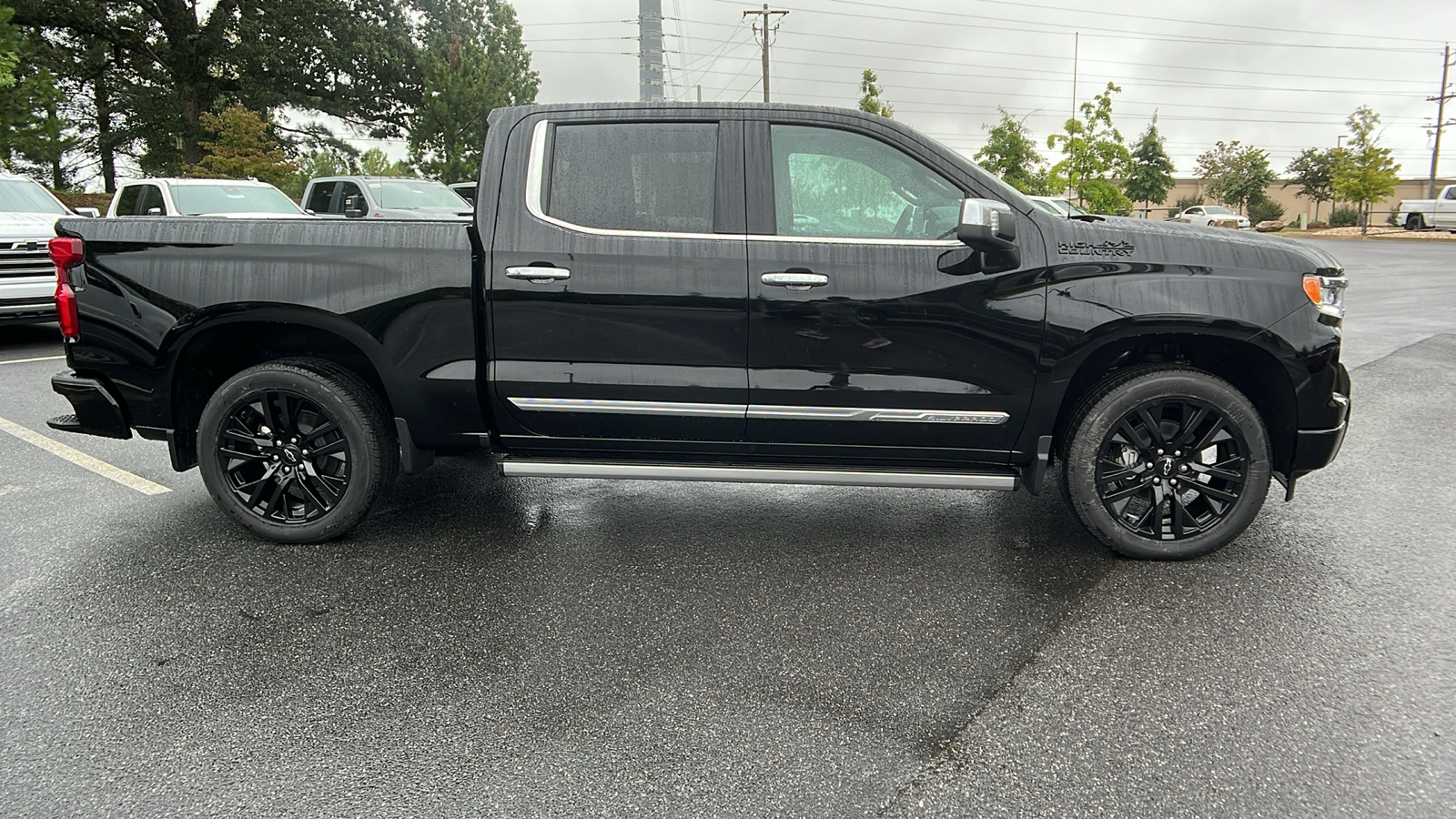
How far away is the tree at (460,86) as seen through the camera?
1414 inches

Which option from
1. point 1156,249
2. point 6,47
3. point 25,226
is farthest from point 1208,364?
point 6,47

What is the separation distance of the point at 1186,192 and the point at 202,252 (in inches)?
3259

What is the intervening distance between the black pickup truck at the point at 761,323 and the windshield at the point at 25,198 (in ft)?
26.9

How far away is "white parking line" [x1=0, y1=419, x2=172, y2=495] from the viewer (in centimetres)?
509

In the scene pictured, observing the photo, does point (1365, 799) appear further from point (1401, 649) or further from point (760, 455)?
point (760, 455)

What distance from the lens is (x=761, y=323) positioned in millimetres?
3809

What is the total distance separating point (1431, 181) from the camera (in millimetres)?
53656

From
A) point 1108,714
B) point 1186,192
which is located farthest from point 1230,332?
point 1186,192

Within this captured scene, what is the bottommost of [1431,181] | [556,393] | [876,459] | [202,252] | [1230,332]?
[876,459]

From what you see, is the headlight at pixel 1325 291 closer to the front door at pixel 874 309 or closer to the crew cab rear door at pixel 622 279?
the front door at pixel 874 309

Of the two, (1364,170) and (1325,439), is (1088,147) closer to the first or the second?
(1364,170)

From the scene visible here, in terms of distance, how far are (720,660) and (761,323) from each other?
1405 millimetres

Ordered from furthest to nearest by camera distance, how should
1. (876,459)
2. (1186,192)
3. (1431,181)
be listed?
(1186,192)
(1431,181)
(876,459)

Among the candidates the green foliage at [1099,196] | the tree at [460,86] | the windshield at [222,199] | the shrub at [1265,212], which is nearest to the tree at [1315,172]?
the shrub at [1265,212]
